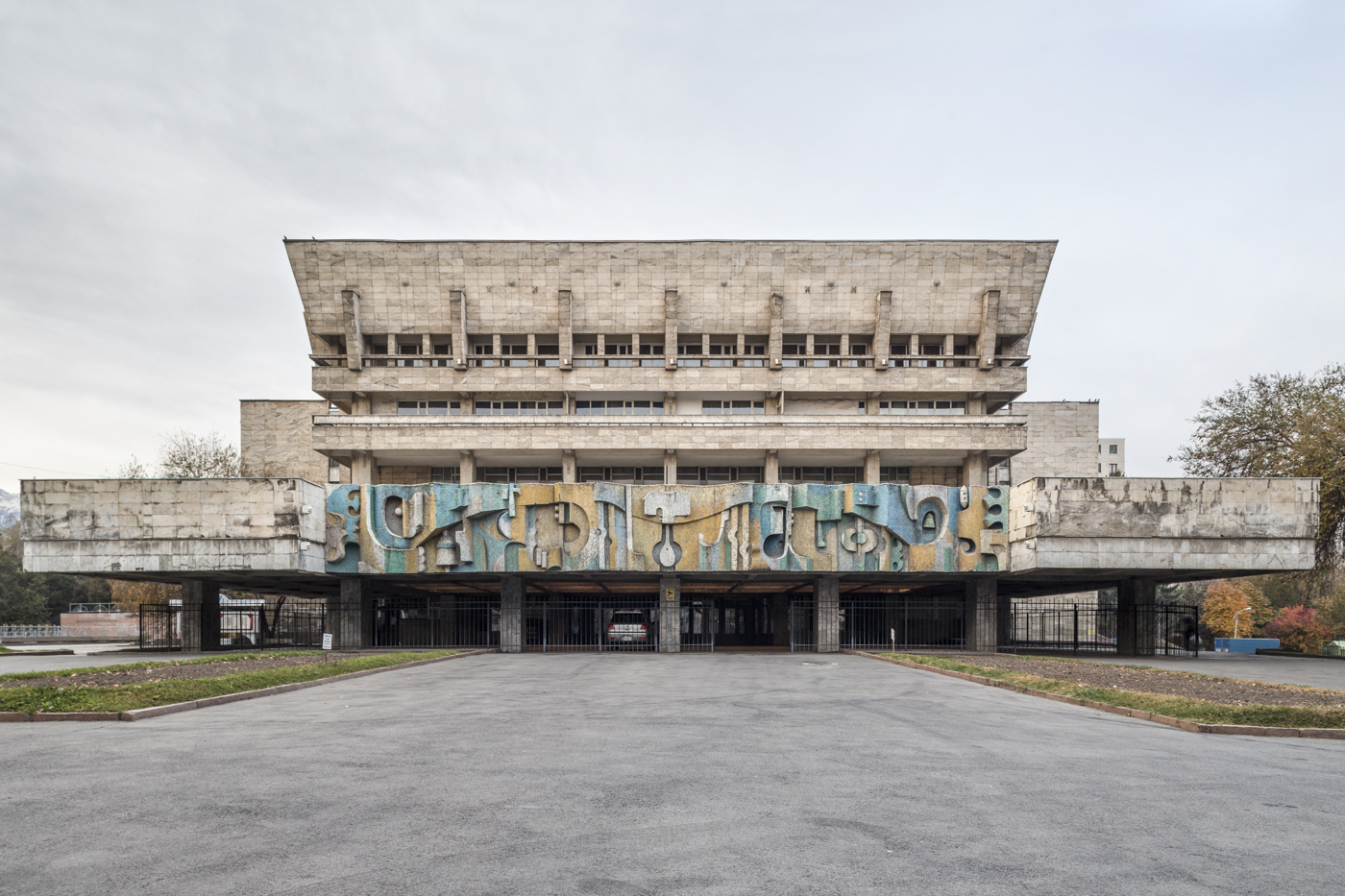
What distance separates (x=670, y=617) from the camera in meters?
38.0

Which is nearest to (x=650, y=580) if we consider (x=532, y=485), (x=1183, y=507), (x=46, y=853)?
(x=532, y=485)

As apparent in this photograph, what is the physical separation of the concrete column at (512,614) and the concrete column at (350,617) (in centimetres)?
666

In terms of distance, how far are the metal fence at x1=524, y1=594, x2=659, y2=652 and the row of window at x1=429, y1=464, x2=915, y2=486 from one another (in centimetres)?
759

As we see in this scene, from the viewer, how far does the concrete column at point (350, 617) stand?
125 ft

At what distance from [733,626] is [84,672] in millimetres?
39772

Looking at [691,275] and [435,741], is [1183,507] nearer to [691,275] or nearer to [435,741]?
[691,275]

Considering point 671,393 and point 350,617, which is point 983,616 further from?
point 350,617

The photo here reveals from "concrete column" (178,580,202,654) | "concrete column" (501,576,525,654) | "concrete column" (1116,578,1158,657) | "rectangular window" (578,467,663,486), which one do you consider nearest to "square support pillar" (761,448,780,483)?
"rectangular window" (578,467,663,486)

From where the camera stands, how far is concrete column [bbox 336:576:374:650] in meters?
38.2

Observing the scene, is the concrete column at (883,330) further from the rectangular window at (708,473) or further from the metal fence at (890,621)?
the metal fence at (890,621)

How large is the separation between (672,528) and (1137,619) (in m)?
22.6

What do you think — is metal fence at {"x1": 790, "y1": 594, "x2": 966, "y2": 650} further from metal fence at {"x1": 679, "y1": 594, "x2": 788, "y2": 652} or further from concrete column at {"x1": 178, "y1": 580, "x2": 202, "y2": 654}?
concrete column at {"x1": 178, "y1": 580, "x2": 202, "y2": 654}

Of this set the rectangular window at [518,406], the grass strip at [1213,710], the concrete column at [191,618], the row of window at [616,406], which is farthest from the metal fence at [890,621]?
the grass strip at [1213,710]

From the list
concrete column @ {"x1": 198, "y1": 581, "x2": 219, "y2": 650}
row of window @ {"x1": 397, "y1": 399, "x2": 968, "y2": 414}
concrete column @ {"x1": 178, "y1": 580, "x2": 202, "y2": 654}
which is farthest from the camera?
row of window @ {"x1": 397, "y1": 399, "x2": 968, "y2": 414}
